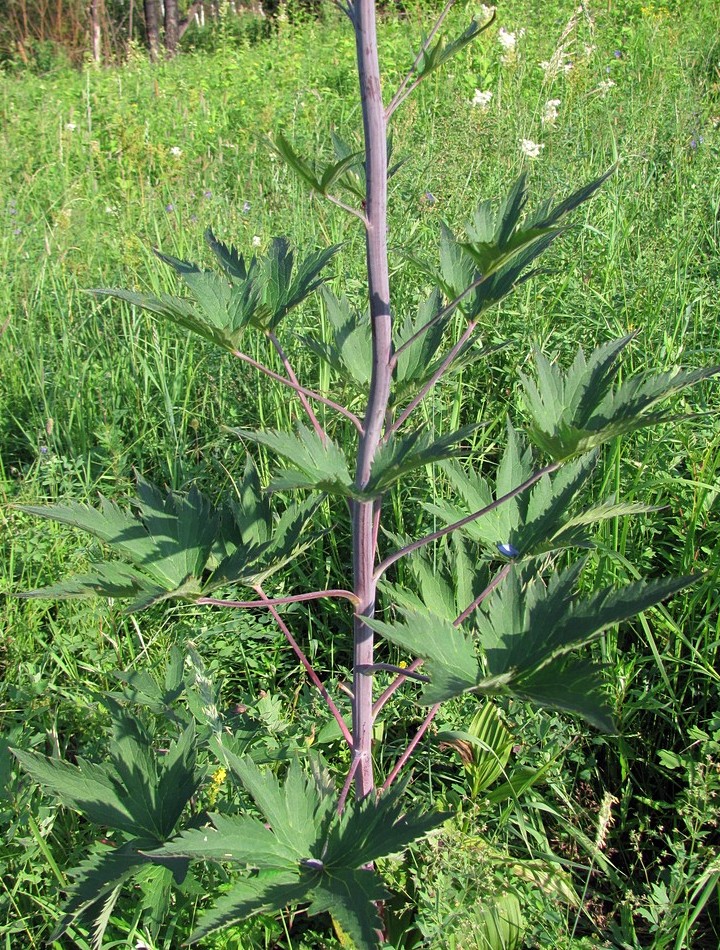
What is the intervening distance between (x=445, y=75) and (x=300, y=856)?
4745 millimetres

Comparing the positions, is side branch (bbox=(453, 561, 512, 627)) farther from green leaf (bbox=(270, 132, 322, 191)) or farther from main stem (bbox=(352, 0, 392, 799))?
green leaf (bbox=(270, 132, 322, 191))

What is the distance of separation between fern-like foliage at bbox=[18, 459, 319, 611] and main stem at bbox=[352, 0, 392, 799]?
0.12 meters

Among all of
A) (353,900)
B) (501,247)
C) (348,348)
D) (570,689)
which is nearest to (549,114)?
(348,348)

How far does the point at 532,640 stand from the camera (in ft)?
3.20

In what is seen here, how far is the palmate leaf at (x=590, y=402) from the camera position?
988 mm

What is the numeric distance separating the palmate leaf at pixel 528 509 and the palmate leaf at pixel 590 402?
116 millimetres

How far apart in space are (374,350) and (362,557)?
1.03ft

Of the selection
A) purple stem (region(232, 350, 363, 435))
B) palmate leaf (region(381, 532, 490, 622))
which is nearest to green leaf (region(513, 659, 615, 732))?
palmate leaf (region(381, 532, 490, 622))

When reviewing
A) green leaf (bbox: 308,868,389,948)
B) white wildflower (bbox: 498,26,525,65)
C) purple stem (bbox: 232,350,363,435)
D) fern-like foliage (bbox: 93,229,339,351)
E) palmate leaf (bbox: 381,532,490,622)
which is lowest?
green leaf (bbox: 308,868,389,948)

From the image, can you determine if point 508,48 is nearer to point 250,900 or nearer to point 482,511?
point 482,511

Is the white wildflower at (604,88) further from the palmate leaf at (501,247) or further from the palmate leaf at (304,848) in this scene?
the palmate leaf at (304,848)

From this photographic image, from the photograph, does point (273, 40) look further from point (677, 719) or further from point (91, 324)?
point (677, 719)

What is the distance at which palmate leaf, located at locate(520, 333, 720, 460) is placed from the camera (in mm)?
988

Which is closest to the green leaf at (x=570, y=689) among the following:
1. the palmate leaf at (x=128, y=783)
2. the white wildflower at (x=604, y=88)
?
the palmate leaf at (x=128, y=783)
